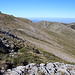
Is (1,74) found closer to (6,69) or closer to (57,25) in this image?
(6,69)

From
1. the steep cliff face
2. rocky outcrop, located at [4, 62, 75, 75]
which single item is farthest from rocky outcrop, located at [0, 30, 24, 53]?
the steep cliff face

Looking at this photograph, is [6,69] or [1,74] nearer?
[1,74]

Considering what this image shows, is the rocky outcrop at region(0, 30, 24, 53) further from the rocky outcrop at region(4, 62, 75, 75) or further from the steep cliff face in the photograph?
the steep cliff face

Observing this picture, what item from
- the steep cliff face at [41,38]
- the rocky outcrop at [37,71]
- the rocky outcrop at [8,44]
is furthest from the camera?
the steep cliff face at [41,38]

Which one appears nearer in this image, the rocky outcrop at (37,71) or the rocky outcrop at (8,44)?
the rocky outcrop at (37,71)

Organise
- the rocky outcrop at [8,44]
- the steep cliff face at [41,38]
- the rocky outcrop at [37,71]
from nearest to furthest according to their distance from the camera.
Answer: the rocky outcrop at [37,71] < the rocky outcrop at [8,44] < the steep cliff face at [41,38]

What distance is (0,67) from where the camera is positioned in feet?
33.1

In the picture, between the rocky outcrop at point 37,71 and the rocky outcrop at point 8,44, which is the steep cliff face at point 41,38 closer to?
the rocky outcrop at point 8,44

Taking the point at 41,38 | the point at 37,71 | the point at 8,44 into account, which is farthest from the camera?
the point at 41,38

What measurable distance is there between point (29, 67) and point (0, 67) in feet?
9.47

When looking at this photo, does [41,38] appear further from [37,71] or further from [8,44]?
[37,71]

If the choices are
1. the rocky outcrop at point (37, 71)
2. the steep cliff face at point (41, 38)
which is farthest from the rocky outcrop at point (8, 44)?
the steep cliff face at point (41, 38)

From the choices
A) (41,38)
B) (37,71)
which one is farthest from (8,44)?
(41,38)

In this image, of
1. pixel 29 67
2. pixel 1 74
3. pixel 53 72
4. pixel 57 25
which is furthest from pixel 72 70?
pixel 57 25
